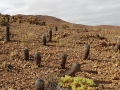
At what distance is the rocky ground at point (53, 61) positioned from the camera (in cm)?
1332

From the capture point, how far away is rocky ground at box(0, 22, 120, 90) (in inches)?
524

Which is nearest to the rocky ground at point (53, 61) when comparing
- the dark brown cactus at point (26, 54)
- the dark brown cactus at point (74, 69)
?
the dark brown cactus at point (26, 54)

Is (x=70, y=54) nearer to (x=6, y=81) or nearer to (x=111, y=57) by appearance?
(x=111, y=57)

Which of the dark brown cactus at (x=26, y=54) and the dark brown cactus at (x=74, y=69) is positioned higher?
the dark brown cactus at (x=26, y=54)

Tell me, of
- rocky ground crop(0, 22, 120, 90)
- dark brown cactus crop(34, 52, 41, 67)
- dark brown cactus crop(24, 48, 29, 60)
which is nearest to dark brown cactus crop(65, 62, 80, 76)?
rocky ground crop(0, 22, 120, 90)

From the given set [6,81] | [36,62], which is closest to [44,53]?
[36,62]

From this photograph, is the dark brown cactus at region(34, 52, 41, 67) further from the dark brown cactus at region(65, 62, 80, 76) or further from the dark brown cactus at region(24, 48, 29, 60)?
the dark brown cactus at region(65, 62, 80, 76)

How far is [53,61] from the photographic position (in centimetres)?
1673

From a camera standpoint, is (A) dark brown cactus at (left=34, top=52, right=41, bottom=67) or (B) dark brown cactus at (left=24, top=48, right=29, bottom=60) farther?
(B) dark brown cactus at (left=24, top=48, right=29, bottom=60)

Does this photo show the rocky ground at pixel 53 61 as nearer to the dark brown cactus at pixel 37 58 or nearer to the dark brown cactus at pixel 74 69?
the dark brown cactus at pixel 37 58

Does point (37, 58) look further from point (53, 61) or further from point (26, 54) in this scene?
point (53, 61)

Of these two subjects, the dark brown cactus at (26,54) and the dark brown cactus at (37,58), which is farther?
the dark brown cactus at (26,54)

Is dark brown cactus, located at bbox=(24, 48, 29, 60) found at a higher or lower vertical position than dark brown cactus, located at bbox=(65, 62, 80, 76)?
higher

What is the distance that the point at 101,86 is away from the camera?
42.4 ft
